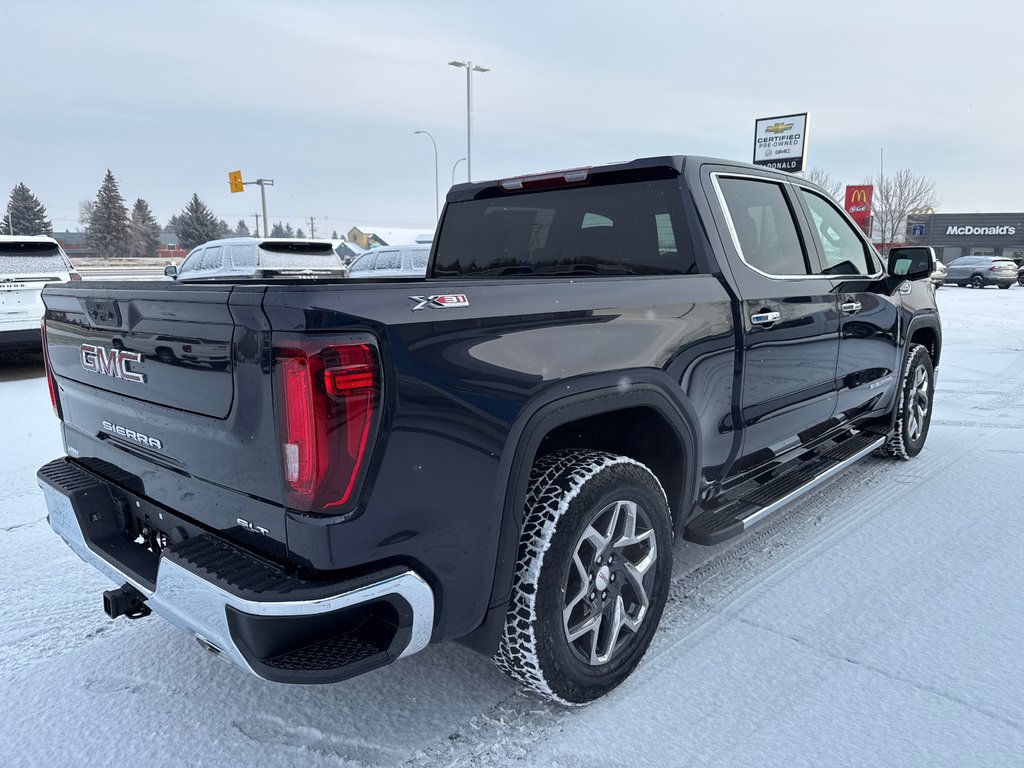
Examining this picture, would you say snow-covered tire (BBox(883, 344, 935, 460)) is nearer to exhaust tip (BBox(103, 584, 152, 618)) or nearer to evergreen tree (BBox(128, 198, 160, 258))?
exhaust tip (BBox(103, 584, 152, 618))

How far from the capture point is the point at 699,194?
9.93 ft

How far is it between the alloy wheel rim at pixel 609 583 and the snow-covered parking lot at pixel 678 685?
0.21 metres

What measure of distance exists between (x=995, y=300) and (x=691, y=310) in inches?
986

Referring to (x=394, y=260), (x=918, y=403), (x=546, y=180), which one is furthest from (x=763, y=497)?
(x=394, y=260)

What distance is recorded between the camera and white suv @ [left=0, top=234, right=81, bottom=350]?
26.1 feet

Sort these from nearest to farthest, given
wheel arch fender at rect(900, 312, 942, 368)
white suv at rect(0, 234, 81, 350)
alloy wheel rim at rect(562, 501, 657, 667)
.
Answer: alloy wheel rim at rect(562, 501, 657, 667), wheel arch fender at rect(900, 312, 942, 368), white suv at rect(0, 234, 81, 350)

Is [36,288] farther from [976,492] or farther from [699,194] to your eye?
[976,492]

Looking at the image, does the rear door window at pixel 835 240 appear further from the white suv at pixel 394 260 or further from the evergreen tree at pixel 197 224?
the evergreen tree at pixel 197 224

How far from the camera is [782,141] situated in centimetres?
2150

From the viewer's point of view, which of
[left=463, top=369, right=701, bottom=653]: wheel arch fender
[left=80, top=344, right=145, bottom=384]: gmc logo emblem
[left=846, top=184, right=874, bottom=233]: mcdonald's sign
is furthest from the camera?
[left=846, top=184, right=874, bottom=233]: mcdonald's sign

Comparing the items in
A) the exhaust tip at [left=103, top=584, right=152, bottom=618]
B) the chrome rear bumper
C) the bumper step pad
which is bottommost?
the bumper step pad

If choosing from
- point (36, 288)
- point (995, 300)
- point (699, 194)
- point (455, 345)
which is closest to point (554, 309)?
point (455, 345)

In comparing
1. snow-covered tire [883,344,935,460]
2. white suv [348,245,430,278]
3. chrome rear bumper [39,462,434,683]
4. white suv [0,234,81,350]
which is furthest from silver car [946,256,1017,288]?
chrome rear bumper [39,462,434,683]

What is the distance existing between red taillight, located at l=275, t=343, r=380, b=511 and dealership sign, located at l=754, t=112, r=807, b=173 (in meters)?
21.3
